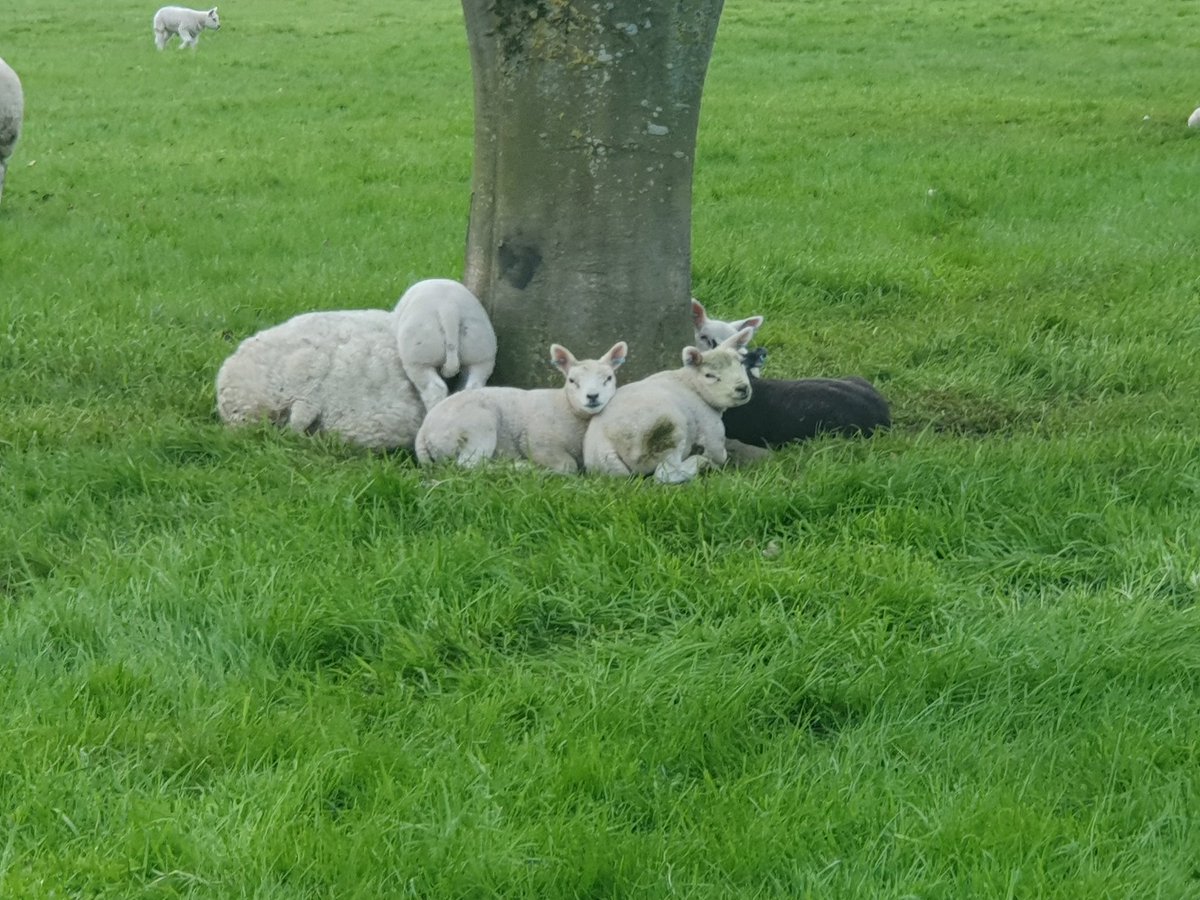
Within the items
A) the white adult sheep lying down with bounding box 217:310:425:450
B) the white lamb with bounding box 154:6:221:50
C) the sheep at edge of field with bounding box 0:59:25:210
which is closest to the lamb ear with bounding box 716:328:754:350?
the white adult sheep lying down with bounding box 217:310:425:450

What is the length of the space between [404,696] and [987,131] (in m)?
12.1

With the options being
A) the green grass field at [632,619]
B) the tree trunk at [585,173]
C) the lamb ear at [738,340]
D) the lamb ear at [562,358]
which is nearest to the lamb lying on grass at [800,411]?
the lamb ear at [738,340]

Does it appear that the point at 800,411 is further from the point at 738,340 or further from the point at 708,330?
the point at 708,330

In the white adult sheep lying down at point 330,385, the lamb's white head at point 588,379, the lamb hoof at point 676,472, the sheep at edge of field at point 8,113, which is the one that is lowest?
the lamb hoof at point 676,472

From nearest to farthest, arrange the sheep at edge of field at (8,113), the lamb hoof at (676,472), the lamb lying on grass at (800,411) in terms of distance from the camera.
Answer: the lamb hoof at (676,472), the lamb lying on grass at (800,411), the sheep at edge of field at (8,113)

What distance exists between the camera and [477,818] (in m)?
3.30

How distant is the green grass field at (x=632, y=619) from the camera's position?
3.20 m

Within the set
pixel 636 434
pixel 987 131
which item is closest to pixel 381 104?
pixel 987 131

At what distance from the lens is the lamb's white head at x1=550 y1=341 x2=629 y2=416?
5.52 metres

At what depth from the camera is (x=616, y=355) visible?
582 cm

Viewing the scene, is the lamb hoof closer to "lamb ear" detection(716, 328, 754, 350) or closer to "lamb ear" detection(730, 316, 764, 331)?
"lamb ear" detection(716, 328, 754, 350)

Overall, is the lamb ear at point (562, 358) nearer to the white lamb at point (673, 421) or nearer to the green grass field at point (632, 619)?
the white lamb at point (673, 421)

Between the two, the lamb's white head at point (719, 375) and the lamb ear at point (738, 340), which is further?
the lamb ear at point (738, 340)

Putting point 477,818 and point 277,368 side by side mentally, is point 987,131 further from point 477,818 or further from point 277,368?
point 477,818
